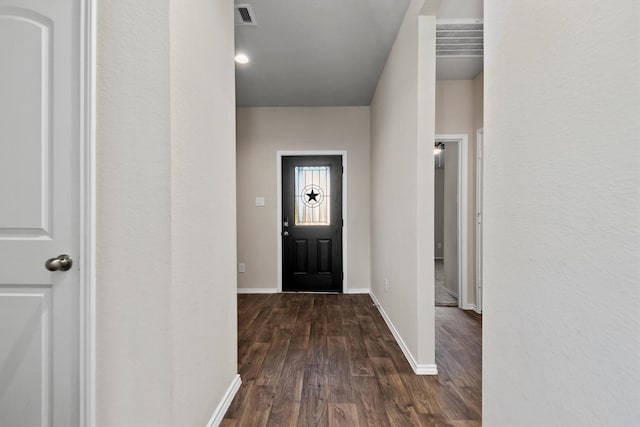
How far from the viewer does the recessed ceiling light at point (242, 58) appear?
10.0ft

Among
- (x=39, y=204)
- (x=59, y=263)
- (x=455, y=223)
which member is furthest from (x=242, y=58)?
(x=455, y=223)

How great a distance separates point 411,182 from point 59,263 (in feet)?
6.60

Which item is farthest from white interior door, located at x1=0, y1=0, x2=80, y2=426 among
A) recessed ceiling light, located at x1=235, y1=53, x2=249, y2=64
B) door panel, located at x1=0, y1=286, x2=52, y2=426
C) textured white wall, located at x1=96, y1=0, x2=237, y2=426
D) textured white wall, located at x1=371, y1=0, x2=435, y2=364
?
recessed ceiling light, located at x1=235, y1=53, x2=249, y2=64

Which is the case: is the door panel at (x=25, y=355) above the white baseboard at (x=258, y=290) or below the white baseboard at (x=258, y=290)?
above

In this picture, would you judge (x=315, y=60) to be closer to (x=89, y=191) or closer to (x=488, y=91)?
(x=488, y=91)

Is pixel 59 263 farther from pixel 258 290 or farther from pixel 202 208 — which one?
pixel 258 290

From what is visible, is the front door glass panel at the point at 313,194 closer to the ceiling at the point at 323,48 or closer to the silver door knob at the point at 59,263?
the ceiling at the point at 323,48

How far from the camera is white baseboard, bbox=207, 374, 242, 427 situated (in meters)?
1.60

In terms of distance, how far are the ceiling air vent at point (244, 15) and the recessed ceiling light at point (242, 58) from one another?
0.52 m

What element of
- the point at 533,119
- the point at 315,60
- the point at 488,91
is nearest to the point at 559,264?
the point at 533,119

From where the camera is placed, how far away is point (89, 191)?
4.02 feet

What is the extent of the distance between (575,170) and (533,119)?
0.23 meters

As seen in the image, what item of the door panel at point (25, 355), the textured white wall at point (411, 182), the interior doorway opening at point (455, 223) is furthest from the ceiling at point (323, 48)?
the door panel at point (25, 355)

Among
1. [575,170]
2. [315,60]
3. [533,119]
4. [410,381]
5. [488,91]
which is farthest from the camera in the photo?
[315,60]
